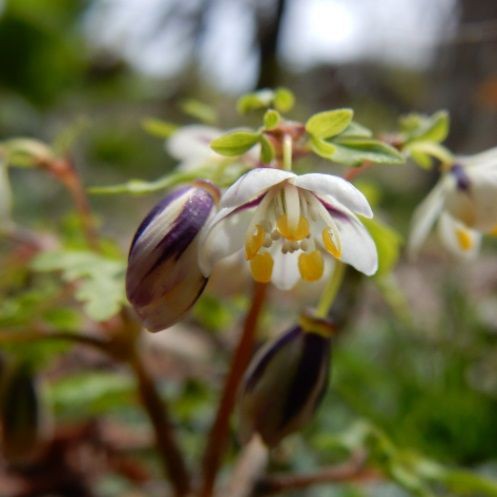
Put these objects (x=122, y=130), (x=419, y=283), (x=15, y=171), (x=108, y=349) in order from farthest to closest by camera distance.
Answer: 1. (x=122, y=130)
2. (x=15, y=171)
3. (x=419, y=283)
4. (x=108, y=349)

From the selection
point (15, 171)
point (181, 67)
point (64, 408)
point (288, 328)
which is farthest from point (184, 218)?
point (181, 67)

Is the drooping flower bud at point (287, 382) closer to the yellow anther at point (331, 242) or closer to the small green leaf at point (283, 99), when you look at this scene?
the yellow anther at point (331, 242)

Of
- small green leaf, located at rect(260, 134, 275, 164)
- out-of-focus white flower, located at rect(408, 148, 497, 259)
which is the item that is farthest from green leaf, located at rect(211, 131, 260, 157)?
out-of-focus white flower, located at rect(408, 148, 497, 259)

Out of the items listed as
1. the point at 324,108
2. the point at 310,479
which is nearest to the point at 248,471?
the point at 310,479

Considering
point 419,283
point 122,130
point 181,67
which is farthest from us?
point 181,67

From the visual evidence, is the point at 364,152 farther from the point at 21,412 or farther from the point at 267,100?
the point at 21,412

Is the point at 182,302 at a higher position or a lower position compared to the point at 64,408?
higher

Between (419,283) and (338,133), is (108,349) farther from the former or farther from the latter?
(419,283)
